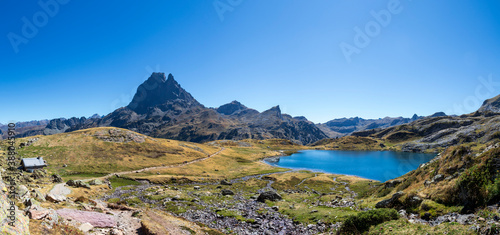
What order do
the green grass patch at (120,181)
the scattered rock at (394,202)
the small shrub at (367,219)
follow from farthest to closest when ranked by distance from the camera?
the green grass patch at (120,181) < the scattered rock at (394,202) < the small shrub at (367,219)

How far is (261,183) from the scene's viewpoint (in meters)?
96.2

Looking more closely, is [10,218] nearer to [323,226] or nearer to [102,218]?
[102,218]

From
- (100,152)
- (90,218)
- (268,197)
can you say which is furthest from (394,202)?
(100,152)

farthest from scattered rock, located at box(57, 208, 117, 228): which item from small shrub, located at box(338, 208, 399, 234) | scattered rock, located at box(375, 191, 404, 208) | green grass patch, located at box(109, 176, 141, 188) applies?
green grass patch, located at box(109, 176, 141, 188)

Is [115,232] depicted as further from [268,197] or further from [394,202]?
[268,197]

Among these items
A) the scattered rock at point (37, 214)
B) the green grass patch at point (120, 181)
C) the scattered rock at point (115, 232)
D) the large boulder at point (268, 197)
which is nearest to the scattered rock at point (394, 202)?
the large boulder at point (268, 197)

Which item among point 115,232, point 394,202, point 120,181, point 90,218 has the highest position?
point 90,218

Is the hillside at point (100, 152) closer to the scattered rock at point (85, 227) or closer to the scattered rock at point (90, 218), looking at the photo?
the scattered rock at point (90, 218)

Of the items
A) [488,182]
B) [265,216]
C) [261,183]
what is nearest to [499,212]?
[488,182]

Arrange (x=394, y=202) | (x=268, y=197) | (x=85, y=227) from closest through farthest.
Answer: (x=85, y=227) → (x=394, y=202) → (x=268, y=197)

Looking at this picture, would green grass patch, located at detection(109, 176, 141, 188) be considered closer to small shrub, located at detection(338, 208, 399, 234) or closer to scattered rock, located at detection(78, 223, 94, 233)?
scattered rock, located at detection(78, 223, 94, 233)

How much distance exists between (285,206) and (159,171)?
7651cm

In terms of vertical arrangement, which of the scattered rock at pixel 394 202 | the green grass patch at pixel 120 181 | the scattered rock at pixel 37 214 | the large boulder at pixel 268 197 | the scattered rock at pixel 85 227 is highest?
the scattered rock at pixel 37 214

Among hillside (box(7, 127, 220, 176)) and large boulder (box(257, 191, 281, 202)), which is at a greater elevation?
hillside (box(7, 127, 220, 176))
